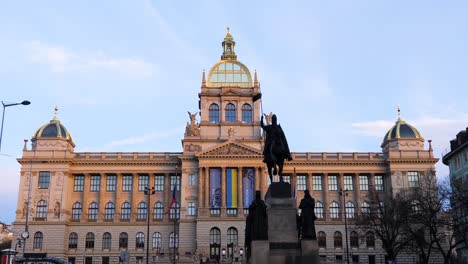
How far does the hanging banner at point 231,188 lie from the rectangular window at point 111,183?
20881 millimetres

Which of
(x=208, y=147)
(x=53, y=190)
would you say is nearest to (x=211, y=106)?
(x=208, y=147)

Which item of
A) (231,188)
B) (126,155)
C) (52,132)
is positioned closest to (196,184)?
(231,188)

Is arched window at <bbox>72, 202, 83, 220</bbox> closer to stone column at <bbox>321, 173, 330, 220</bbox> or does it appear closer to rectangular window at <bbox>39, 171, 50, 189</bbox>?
rectangular window at <bbox>39, 171, 50, 189</bbox>

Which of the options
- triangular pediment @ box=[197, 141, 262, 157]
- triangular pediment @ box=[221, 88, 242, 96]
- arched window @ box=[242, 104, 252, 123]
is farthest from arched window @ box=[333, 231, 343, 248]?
triangular pediment @ box=[221, 88, 242, 96]

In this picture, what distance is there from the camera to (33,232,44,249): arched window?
91625 mm

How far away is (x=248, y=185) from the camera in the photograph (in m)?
92.9

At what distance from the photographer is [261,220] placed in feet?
88.2

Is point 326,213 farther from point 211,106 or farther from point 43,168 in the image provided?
point 43,168

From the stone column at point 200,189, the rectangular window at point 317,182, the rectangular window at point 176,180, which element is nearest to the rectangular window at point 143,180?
the rectangular window at point 176,180

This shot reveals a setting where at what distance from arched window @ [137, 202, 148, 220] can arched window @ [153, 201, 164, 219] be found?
179 centimetres

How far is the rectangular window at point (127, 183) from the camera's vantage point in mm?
97312

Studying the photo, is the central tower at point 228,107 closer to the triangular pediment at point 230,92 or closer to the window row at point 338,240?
the triangular pediment at point 230,92

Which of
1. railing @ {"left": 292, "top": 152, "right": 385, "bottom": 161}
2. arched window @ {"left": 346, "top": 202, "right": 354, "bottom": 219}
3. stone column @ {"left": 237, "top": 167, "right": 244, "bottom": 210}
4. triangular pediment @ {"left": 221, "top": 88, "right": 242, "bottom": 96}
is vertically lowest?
arched window @ {"left": 346, "top": 202, "right": 354, "bottom": 219}

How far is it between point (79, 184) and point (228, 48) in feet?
128
